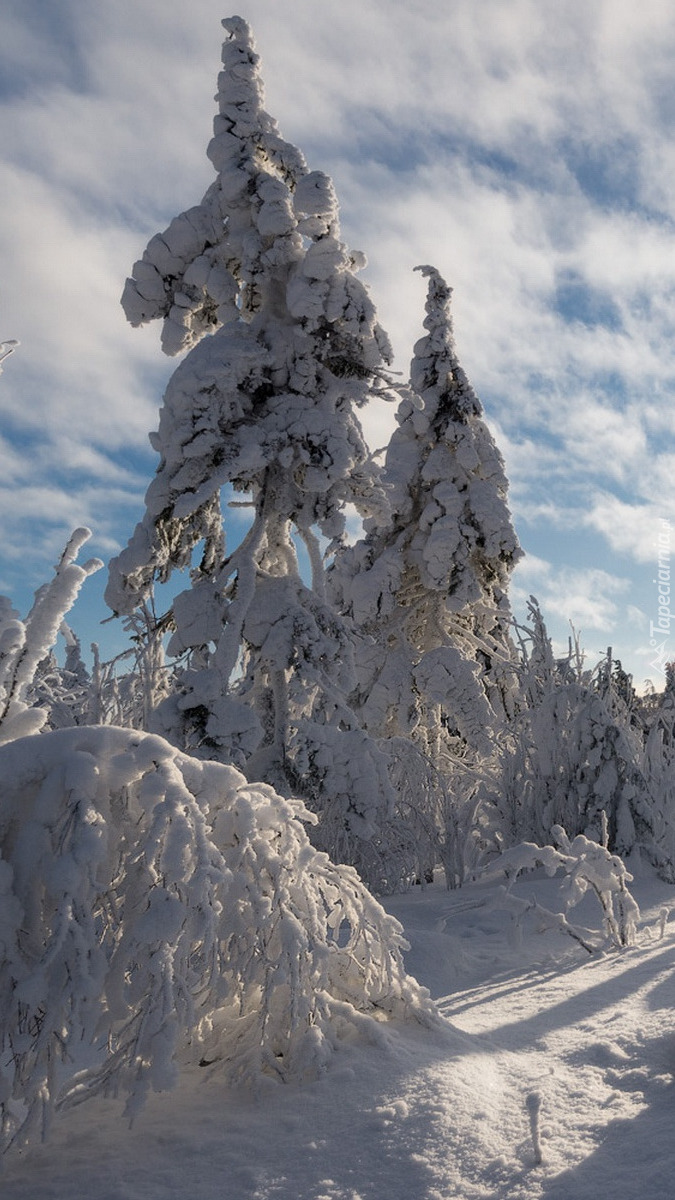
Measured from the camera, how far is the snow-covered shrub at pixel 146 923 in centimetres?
222

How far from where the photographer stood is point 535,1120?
2.34 metres

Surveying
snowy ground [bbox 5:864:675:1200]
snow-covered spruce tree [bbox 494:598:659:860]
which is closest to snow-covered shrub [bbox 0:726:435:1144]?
snowy ground [bbox 5:864:675:1200]

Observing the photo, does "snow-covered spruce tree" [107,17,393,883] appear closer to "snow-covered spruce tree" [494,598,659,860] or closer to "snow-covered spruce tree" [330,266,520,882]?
"snow-covered spruce tree" [494,598,659,860]

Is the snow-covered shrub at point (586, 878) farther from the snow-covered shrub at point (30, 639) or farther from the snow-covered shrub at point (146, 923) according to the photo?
the snow-covered shrub at point (30, 639)

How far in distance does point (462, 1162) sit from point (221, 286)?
7799 millimetres

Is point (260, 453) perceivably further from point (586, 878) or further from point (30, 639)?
point (30, 639)

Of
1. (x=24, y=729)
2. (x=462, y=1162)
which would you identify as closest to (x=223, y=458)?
(x=24, y=729)

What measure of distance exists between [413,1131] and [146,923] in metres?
0.93

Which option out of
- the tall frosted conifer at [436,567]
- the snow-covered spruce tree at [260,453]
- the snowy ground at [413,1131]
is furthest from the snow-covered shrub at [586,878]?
the tall frosted conifer at [436,567]

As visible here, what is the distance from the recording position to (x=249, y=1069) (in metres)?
2.59

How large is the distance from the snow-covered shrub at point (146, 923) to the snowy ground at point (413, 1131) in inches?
4.7

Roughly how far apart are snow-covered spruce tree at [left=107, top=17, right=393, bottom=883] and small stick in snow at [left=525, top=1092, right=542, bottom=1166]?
4.99 metres

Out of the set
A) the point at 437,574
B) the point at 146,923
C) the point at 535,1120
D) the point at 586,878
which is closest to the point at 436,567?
the point at 437,574

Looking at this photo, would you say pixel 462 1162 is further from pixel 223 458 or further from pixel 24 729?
pixel 223 458
